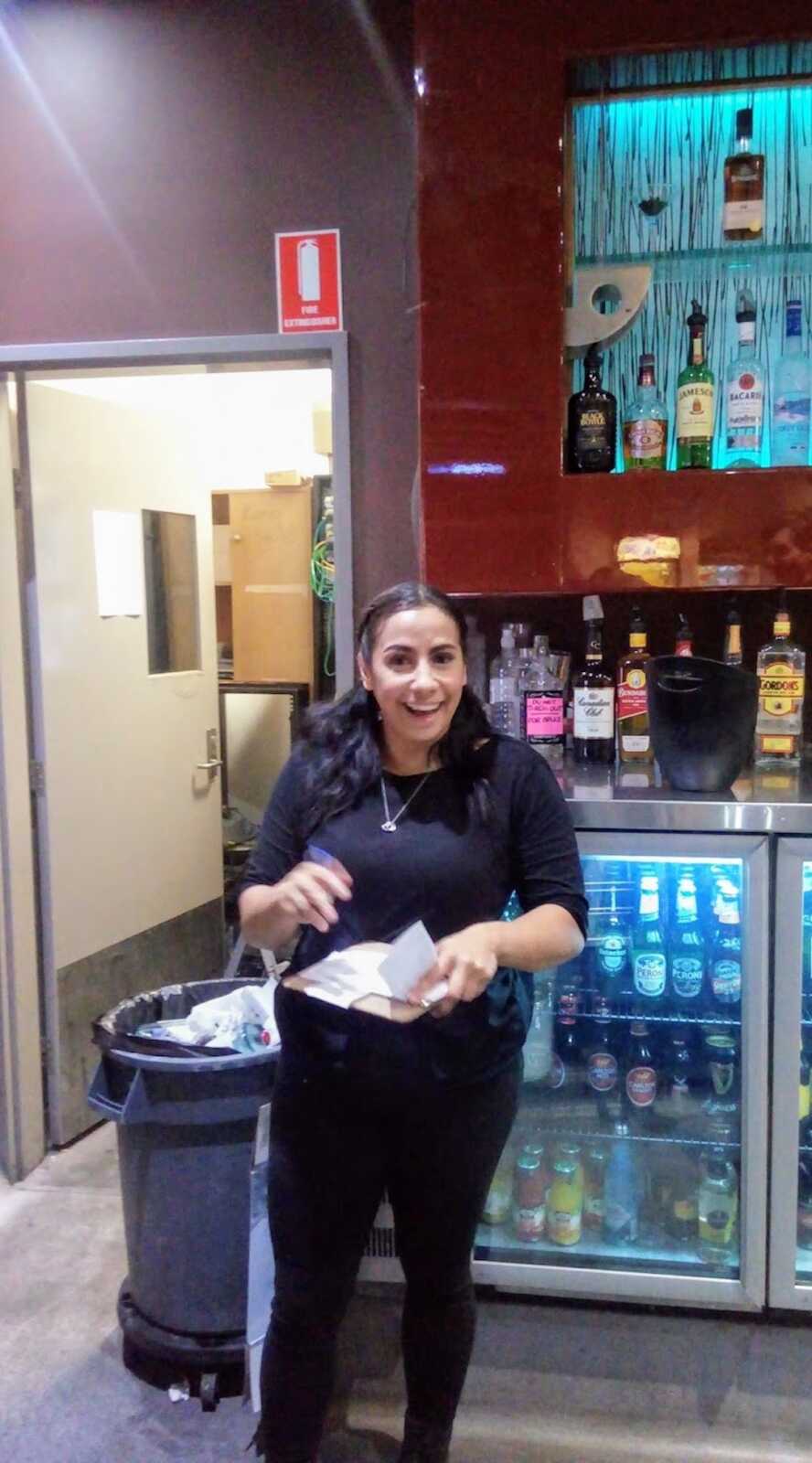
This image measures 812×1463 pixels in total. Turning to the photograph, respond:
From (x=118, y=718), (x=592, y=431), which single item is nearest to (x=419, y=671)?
(x=592, y=431)

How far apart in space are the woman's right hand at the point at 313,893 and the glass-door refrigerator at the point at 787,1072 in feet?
2.64

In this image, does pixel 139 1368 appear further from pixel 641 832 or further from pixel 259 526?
pixel 259 526

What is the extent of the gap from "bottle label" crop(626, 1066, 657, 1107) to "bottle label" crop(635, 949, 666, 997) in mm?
152

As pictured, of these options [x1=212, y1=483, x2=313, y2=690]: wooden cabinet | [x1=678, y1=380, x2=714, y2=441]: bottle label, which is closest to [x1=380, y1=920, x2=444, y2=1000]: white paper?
[x1=678, y1=380, x2=714, y2=441]: bottle label

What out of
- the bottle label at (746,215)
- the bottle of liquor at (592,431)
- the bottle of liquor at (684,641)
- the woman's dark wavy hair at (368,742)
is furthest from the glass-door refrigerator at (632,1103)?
the bottle label at (746,215)

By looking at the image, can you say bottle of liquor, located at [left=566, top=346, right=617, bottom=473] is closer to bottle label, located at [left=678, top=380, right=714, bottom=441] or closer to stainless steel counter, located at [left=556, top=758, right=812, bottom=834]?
bottle label, located at [left=678, top=380, right=714, bottom=441]

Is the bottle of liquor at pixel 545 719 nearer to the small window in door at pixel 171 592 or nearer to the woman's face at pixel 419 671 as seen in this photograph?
the woman's face at pixel 419 671

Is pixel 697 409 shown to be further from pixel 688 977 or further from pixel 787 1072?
pixel 787 1072

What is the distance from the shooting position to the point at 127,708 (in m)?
3.02

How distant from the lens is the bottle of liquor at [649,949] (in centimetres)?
Answer: 202

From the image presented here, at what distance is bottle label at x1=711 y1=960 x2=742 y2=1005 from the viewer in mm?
1946

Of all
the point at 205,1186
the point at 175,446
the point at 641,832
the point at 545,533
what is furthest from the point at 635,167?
the point at 205,1186

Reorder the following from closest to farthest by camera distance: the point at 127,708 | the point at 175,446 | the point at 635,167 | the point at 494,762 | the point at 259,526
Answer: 1. the point at 494,762
2. the point at 635,167
3. the point at 127,708
4. the point at 175,446
5. the point at 259,526

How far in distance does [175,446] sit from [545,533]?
5.75ft
